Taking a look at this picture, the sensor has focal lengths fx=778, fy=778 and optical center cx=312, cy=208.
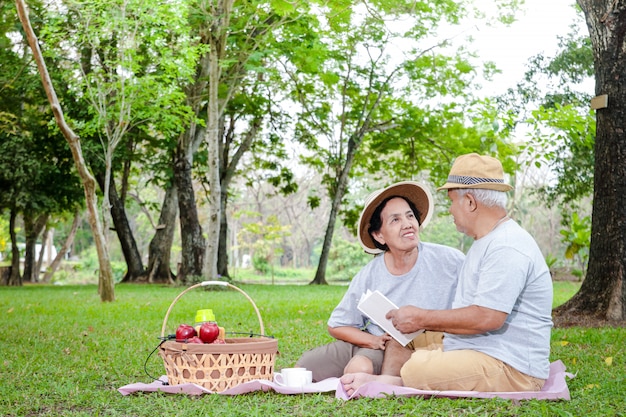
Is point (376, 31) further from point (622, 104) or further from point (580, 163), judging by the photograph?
point (622, 104)

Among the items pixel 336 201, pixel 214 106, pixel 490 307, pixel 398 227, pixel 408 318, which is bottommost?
pixel 408 318

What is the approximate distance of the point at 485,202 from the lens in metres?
4.26

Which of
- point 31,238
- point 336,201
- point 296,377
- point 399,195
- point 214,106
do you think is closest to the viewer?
point 296,377

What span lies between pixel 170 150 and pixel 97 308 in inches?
404

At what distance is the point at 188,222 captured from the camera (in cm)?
2180

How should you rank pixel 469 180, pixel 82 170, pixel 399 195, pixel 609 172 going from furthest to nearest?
pixel 82 170, pixel 609 172, pixel 399 195, pixel 469 180

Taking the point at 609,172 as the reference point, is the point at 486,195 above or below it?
below

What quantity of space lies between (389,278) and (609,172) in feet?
15.9

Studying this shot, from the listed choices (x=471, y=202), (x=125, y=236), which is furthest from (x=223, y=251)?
(x=471, y=202)

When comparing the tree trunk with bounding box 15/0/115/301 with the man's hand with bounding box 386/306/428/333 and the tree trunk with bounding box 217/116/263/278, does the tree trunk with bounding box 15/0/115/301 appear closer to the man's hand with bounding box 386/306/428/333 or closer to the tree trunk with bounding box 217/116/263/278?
the man's hand with bounding box 386/306/428/333

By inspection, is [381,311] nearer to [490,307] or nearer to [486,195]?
[490,307]

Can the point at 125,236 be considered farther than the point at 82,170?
Yes

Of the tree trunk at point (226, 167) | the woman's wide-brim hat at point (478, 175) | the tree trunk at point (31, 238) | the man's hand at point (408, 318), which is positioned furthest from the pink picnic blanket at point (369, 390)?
the tree trunk at point (31, 238)

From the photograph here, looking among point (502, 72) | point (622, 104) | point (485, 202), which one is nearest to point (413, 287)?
point (485, 202)
